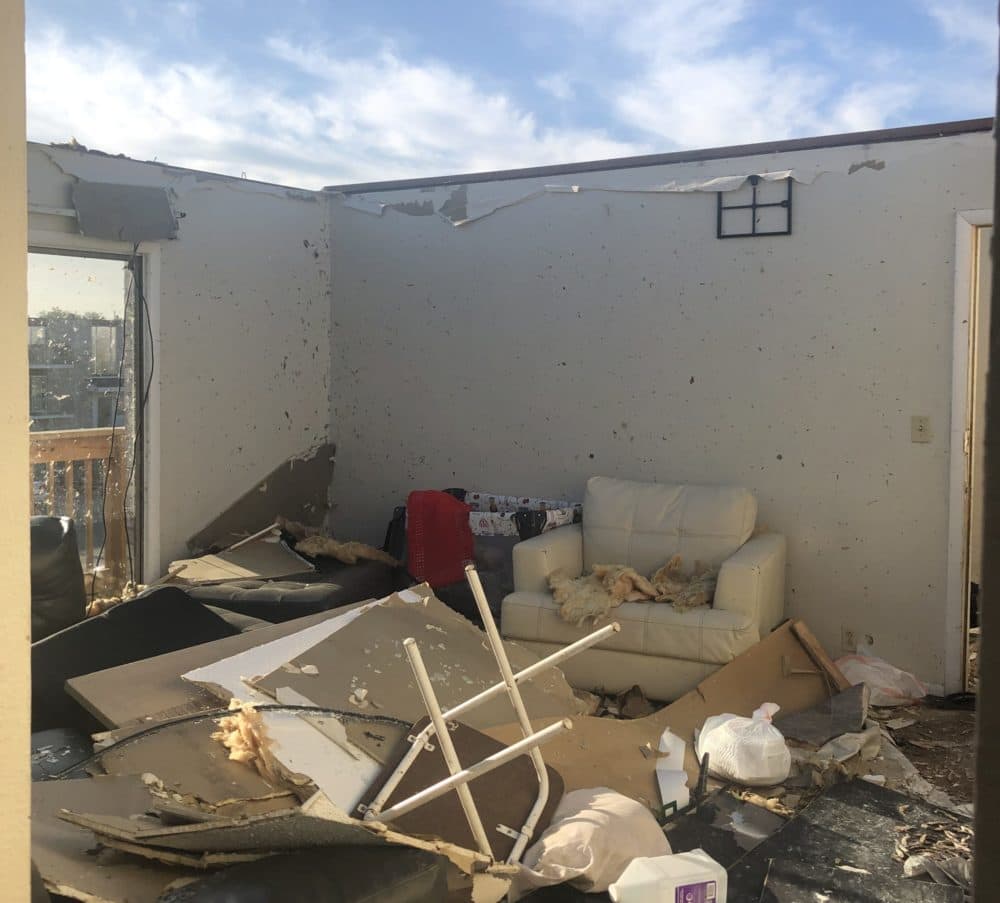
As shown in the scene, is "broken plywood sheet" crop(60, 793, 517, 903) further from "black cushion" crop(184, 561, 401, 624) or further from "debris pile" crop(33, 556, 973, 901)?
"black cushion" crop(184, 561, 401, 624)

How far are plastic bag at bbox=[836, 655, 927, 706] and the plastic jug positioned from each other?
1.84m

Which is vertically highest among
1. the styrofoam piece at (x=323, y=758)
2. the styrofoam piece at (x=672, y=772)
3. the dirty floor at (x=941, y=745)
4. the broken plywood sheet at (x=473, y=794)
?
the styrofoam piece at (x=323, y=758)

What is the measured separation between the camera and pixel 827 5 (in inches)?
140

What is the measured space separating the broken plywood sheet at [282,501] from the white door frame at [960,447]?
129 inches

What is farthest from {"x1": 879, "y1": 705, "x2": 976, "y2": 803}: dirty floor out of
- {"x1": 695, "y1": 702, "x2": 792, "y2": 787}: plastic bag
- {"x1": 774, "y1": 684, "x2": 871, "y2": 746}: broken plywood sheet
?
{"x1": 695, "y1": 702, "x2": 792, "y2": 787}: plastic bag

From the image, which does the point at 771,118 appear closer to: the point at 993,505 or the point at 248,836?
the point at 248,836

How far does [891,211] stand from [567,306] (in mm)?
1532

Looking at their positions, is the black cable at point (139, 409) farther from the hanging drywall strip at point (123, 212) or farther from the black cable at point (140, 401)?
the hanging drywall strip at point (123, 212)

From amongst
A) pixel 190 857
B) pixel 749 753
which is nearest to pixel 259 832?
pixel 190 857

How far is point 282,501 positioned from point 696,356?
93.0 inches

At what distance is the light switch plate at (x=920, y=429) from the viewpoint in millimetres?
3955

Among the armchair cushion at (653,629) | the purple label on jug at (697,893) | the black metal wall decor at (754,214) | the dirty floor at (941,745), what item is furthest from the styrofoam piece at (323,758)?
the black metal wall decor at (754,214)

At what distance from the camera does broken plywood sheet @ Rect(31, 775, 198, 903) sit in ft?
5.42

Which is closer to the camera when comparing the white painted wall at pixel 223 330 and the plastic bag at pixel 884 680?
the plastic bag at pixel 884 680
